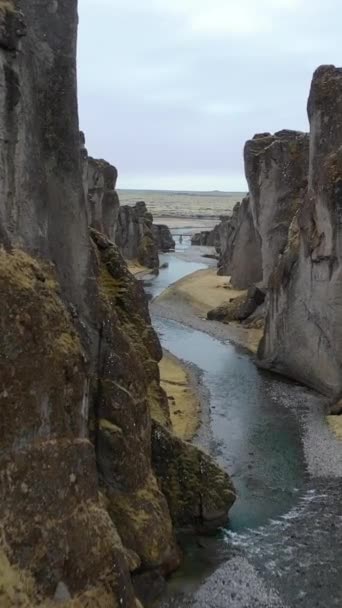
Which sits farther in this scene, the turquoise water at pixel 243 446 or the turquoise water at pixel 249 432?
the turquoise water at pixel 249 432

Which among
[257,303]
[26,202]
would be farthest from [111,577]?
[257,303]

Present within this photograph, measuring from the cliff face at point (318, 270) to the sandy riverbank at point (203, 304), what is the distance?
20.1 feet

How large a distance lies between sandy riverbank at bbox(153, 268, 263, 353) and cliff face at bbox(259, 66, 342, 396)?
20.1ft

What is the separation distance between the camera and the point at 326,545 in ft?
53.0

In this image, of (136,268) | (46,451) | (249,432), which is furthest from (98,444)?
(136,268)

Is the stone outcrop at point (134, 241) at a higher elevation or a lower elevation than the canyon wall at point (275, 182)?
lower

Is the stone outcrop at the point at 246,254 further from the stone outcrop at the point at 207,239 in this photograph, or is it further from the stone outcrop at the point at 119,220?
the stone outcrop at the point at 207,239

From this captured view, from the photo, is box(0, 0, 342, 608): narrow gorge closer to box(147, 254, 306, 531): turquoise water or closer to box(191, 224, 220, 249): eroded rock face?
box(147, 254, 306, 531): turquoise water

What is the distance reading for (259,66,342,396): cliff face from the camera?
27938 mm

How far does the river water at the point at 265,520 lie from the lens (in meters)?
14.1

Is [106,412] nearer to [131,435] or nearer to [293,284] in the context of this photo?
[131,435]

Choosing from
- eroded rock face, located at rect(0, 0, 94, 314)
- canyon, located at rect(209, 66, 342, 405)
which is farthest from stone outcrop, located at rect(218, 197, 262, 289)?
eroded rock face, located at rect(0, 0, 94, 314)

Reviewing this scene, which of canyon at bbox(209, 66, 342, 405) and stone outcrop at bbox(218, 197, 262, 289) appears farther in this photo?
stone outcrop at bbox(218, 197, 262, 289)

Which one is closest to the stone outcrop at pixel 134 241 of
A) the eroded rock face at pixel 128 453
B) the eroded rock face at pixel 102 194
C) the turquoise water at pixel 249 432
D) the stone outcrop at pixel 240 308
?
the eroded rock face at pixel 102 194
